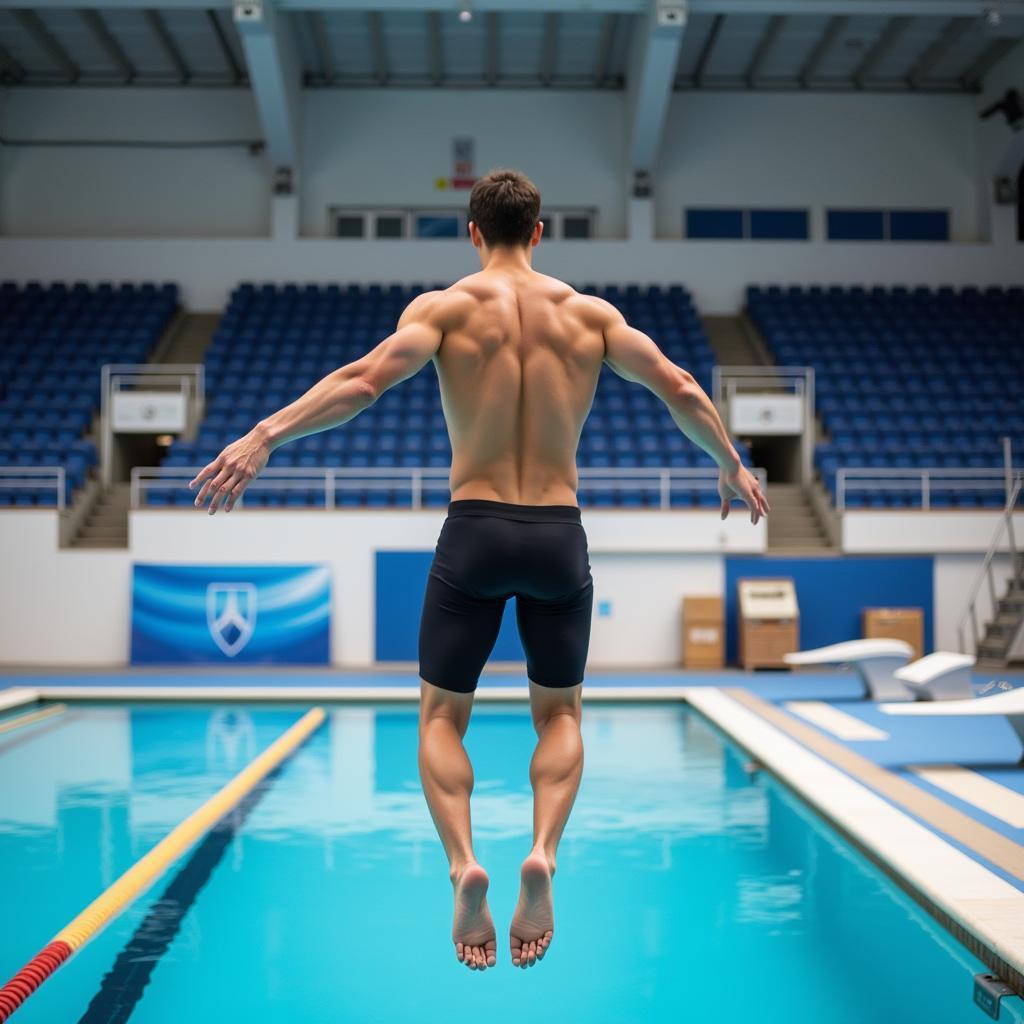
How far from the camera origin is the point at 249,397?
16.3m

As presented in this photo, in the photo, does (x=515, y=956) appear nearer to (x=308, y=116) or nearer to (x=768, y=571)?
(x=768, y=571)

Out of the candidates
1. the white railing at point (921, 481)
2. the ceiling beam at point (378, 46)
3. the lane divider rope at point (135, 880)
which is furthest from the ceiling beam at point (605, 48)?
the lane divider rope at point (135, 880)

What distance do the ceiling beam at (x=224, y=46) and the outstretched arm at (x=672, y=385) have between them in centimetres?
1738

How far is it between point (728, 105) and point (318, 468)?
11.2 metres

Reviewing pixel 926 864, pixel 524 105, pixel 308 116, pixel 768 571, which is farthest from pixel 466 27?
pixel 926 864

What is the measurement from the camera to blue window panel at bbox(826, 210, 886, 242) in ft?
67.8

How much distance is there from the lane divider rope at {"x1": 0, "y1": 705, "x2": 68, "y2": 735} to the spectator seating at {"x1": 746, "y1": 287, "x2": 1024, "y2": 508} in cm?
967

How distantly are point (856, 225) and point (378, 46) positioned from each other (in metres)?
9.04

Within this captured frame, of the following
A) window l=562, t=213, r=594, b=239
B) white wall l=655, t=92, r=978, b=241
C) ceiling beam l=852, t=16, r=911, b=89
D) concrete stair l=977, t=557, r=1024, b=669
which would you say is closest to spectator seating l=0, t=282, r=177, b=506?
window l=562, t=213, r=594, b=239

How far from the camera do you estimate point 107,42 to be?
62.0 ft

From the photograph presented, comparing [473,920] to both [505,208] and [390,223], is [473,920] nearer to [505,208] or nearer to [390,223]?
[505,208]

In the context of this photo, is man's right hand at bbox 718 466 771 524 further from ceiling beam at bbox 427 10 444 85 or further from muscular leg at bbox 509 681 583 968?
ceiling beam at bbox 427 10 444 85

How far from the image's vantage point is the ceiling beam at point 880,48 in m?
18.4

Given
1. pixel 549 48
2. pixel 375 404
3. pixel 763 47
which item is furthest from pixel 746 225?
pixel 375 404
